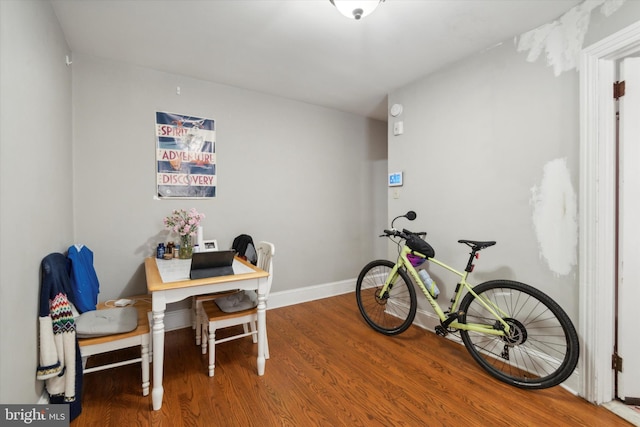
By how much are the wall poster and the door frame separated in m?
2.92

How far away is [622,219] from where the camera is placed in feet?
5.22

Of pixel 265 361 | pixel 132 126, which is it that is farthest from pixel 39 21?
pixel 265 361

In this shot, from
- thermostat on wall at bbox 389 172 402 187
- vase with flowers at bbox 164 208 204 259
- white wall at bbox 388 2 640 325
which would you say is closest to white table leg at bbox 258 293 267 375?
vase with flowers at bbox 164 208 204 259

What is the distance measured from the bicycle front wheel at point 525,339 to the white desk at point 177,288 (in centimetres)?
152

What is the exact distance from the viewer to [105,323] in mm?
1627

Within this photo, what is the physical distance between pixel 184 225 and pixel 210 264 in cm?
83

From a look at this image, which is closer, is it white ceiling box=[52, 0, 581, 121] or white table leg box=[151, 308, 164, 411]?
white table leg box=[151, 308, 164, 411]

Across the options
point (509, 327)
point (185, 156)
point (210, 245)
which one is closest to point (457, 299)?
point (509, 327)

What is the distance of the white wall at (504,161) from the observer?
5.82 feet

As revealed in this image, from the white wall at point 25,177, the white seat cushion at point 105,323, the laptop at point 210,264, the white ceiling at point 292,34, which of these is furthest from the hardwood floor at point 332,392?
the white ceiling at point 292,34

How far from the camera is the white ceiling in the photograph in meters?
1.74

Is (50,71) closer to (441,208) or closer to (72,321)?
(72,321)

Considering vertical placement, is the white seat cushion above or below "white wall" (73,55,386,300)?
below

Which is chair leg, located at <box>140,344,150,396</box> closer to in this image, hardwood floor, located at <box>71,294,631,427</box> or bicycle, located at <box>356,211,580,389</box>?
hardwood floor, located at <box>71,294,631,427</box>
